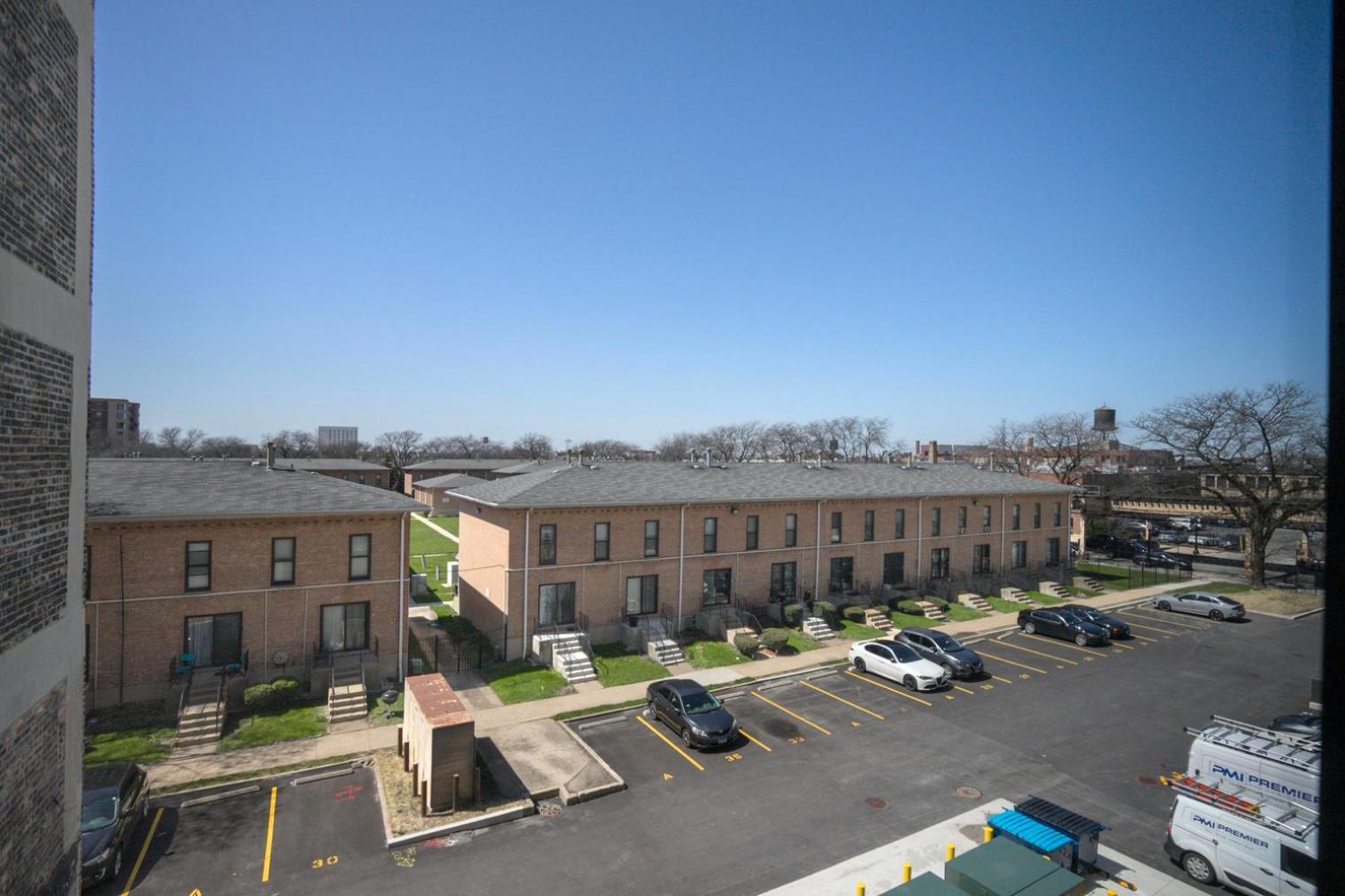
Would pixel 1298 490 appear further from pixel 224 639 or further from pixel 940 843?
pixel 224 639

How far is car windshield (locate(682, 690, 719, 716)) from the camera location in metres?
20.7

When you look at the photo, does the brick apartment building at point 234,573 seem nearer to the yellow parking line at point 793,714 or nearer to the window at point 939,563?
the yellow parking line at point 793,714

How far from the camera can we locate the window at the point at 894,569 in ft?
123

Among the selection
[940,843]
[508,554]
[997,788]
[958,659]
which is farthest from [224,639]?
[958,659]

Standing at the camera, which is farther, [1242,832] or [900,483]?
[900,483]

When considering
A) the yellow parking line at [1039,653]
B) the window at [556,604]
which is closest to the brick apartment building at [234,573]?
the window at [556,604]

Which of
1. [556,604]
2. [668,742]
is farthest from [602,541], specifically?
[668,742]

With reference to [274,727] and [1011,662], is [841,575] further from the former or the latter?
[274,727]

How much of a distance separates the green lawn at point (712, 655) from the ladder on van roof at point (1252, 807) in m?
14.9

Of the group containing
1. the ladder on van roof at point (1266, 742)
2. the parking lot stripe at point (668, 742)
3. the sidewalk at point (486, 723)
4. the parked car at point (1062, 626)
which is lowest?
the parking lot stripe at point (668, 742)

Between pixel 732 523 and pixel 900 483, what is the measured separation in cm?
1232

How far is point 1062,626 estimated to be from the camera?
31.9 metres

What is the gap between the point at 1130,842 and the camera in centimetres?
1553

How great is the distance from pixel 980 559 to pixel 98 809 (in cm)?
4027
